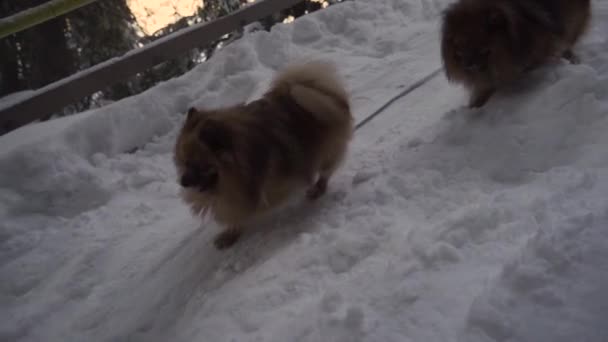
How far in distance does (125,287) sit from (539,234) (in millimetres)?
2390

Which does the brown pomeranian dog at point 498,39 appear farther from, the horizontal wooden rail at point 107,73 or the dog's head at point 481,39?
the horizontal wooden rail at point 107,73

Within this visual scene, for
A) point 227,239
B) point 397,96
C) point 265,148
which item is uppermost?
point 265,148

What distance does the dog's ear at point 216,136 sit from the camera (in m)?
2.40

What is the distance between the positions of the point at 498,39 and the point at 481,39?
0.12m

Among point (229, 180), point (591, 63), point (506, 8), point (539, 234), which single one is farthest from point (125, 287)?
point (591, 63)

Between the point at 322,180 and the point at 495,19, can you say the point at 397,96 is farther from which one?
the point at 322,180

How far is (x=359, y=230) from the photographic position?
7.76ft

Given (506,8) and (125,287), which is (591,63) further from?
(125,287)

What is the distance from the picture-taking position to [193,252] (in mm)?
2918

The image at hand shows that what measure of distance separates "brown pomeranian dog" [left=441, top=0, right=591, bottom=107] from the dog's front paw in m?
1.95

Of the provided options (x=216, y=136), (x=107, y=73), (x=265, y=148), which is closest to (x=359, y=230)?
(x=265, y=148)

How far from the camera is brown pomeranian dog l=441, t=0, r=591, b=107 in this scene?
2936 millimetres

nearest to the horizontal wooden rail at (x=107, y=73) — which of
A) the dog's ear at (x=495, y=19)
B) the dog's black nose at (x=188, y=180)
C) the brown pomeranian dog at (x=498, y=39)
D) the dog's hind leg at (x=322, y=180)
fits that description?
the dog's black nose at (x=188, y=180)

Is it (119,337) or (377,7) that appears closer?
(119,337)
